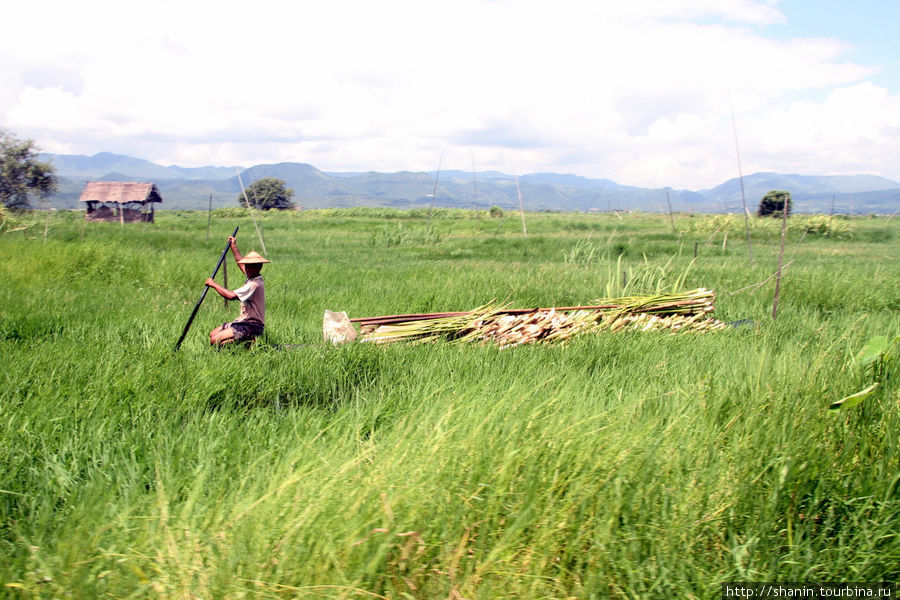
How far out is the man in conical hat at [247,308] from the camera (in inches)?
Answer: 220

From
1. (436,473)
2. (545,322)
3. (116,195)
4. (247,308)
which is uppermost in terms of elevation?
(116,195)

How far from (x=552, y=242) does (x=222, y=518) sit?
2202 cm

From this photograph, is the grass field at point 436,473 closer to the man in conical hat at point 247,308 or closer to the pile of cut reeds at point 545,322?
the man in conical hat at point 247,308

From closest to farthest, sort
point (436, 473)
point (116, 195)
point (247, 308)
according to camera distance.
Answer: point (436, 473)
point (247, 308)
point (116, 195)

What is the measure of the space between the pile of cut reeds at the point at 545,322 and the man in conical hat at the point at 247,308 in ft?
3.39

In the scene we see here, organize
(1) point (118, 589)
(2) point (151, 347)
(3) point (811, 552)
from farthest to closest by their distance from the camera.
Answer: (2) point (151, 347) < (3) point (811, 552) < (1) point (118, 589)

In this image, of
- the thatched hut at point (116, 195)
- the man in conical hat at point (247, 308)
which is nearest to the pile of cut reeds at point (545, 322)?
the man in conical hat at point (247, 308)

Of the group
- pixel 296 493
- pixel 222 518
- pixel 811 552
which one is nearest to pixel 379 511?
pixel 296 493

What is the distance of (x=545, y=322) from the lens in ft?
21.2

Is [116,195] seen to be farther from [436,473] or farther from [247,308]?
[436,473]

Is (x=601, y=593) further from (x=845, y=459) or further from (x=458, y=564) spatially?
(x=845, y=459)

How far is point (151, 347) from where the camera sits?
5.29m

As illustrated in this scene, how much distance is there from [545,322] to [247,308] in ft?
9.78

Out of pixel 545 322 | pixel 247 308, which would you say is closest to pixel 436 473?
pixel 247 308
